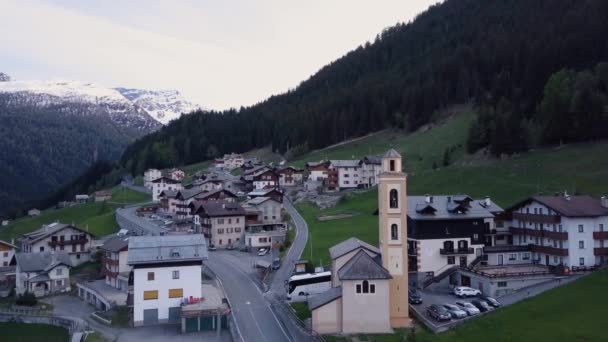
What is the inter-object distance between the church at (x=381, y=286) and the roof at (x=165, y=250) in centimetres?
1228

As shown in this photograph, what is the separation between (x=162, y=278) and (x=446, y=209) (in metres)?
26.5

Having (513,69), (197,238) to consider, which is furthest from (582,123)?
(197,238)

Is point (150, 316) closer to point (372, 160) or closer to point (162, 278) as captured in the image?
point (162, 278)

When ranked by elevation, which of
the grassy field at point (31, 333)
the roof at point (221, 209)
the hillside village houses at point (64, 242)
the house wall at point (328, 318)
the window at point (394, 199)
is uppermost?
the window at point (394, 199)

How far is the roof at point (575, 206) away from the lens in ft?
157

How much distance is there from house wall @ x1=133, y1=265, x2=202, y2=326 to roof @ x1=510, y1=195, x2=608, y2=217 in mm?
31172

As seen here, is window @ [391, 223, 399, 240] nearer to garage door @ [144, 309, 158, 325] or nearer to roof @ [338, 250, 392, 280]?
roof @ [338, 250, 392, 280]

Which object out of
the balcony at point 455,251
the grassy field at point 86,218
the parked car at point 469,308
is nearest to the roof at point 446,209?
the balcony at point 455,251

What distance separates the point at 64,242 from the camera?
247 feet

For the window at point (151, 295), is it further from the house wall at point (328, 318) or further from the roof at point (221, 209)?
the roof at point (221, 209)

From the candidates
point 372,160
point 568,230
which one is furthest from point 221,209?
point 568,230

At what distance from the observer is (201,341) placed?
131ft

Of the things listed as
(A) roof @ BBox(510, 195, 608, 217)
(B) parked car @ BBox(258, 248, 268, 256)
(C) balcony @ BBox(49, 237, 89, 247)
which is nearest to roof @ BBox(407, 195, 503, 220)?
(A) roof @ BBox(510, 195, 608, 217)

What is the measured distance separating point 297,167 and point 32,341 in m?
91.0
